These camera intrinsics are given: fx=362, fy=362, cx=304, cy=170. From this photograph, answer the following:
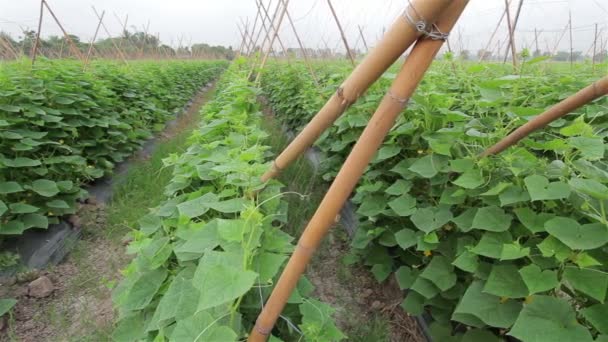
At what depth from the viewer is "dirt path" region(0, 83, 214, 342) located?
82.4 inches

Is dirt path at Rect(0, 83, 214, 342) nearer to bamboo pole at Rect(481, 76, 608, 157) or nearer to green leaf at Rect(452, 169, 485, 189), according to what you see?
green leaf at Rect(452, 169, 485, 189)

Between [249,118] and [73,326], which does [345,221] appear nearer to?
[249,118]

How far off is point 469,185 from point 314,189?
7.91 ft

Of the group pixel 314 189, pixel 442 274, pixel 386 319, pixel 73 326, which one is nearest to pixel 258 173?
pixel 442 274

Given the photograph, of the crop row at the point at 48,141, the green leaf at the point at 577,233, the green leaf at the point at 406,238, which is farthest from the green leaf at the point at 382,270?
the crop row at the point at 48,141

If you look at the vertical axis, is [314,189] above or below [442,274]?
below

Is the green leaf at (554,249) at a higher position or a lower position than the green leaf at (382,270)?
higher

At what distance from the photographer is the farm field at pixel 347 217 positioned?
0.88m

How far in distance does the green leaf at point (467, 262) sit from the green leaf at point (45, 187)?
280 cm

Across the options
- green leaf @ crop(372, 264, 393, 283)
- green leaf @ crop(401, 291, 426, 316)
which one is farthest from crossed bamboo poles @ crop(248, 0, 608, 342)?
green leaf @ crop(372, 264, 393, 283)

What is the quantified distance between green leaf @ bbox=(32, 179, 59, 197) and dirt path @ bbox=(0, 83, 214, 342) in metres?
0.43

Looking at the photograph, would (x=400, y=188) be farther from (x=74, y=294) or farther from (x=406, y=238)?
(x=74, y=294)

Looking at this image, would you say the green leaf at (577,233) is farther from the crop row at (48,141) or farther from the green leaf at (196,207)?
the crop row at (48,141)

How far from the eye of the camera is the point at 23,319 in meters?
2.17
